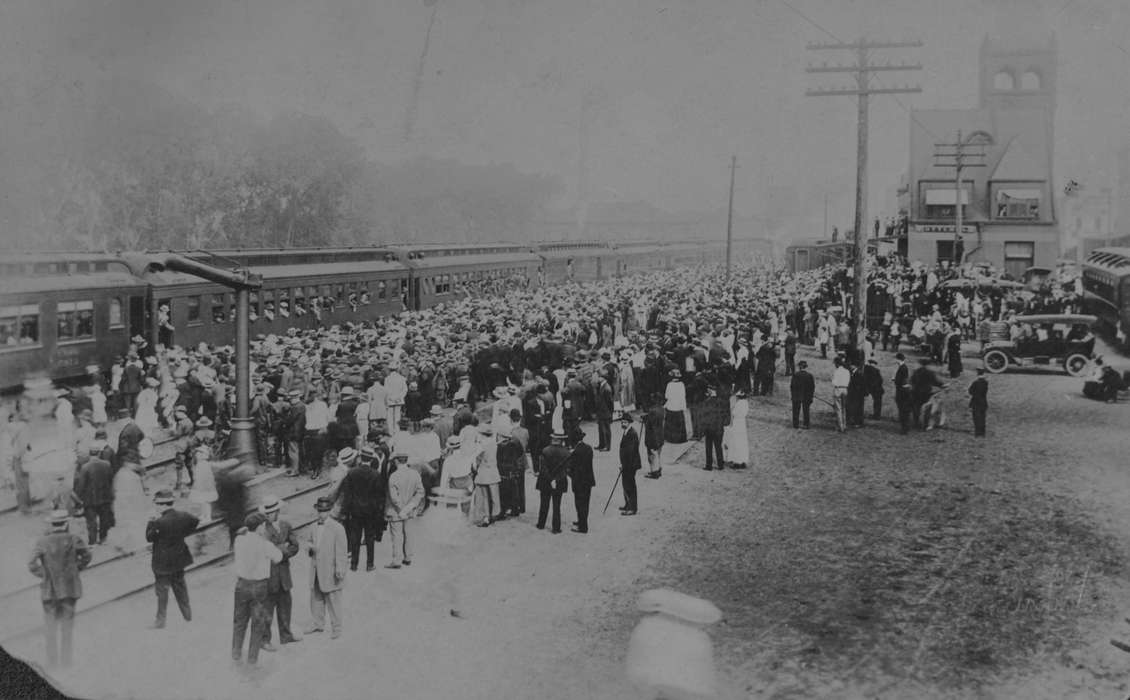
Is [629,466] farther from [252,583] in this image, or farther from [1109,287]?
[1109,287]

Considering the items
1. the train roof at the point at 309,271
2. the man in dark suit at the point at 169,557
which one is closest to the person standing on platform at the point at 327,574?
the man in dark suit at the point at 169,557

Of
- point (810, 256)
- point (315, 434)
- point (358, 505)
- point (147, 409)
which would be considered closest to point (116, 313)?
point (147, 409)

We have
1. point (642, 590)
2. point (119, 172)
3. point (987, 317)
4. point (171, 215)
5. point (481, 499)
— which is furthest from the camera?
point (987, 317)

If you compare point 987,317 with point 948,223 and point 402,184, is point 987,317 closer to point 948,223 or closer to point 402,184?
point 948,223

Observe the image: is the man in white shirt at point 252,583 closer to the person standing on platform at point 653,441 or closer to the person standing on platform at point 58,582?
the person standing on platform at point 58,582

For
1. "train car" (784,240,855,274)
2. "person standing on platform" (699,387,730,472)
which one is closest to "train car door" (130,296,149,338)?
"person standing on platform" (699,387,730,472)

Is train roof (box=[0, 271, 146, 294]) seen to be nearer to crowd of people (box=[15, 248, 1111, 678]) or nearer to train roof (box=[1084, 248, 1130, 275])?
crowd of people (box=[15, 248, 1111, 678])

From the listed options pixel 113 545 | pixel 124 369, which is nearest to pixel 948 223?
pixel 113 545
